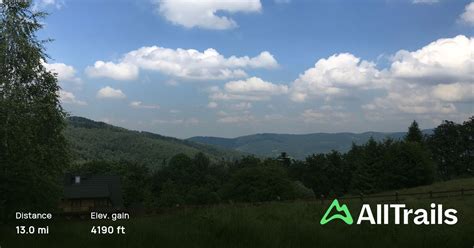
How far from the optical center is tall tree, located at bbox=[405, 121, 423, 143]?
325 feet

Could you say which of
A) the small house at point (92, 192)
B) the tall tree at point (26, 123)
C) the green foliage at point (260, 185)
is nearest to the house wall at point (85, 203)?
the small house at point (92, 192)

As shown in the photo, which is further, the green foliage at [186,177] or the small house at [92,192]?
the green foliage at [186,177]

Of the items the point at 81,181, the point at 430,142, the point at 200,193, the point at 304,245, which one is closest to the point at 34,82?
the point at 304,245

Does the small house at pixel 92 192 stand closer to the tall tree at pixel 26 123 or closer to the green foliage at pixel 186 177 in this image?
the green foliage at pixel 186 177

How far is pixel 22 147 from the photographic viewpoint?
59.7ft

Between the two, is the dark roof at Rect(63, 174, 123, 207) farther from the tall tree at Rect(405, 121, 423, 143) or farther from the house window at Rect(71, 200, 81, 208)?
the tall tree at Rect(405, 121, 423, 143)

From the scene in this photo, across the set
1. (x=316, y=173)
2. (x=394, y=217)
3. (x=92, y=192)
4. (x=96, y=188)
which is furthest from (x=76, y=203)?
(x=394, y=217)

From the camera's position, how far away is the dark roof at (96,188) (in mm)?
76312

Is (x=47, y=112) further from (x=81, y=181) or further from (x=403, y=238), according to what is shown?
(x=81, y=181)

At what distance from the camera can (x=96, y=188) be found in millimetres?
81062

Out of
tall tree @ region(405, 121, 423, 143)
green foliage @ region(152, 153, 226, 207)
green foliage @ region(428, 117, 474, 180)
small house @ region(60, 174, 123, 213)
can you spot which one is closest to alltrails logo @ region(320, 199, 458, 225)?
small house @ region(60, 174, 123, 213)

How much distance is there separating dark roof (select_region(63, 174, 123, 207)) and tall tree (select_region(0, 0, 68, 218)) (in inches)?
2234

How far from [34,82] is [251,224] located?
54.6ft

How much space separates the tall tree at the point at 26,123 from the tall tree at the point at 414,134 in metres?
91.1
